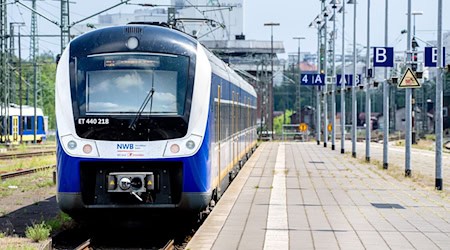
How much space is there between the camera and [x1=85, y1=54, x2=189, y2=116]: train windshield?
1155cm

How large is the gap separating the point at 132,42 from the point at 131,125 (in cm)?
126

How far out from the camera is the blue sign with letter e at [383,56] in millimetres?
23812

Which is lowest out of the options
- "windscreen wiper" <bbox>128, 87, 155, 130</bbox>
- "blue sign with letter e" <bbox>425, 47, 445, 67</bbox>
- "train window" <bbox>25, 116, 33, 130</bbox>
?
"train window" <bbox>25, 116, 33, 130</bbox>

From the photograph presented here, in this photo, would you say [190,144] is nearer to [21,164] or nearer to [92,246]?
[92,246]

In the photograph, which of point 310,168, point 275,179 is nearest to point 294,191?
point 275,179

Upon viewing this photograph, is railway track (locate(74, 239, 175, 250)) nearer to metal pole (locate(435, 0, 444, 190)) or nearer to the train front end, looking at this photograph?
the train front end

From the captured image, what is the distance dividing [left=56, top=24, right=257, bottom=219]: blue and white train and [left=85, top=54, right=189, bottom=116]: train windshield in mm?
14

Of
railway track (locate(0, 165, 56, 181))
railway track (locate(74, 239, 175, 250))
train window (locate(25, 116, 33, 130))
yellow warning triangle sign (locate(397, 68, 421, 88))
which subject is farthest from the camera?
train window (locate(25, 116, 33, 130))

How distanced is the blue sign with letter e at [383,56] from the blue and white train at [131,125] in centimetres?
1291

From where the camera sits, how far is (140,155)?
11328 mm

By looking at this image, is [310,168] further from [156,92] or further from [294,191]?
[156,92]

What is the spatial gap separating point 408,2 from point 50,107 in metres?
72.0

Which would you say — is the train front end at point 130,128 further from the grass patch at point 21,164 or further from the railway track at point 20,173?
the grass patch at point 21,164

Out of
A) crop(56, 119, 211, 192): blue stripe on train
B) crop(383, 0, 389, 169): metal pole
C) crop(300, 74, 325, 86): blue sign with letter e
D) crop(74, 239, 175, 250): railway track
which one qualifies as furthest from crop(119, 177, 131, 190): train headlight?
crop(300, 74, 325, 86): blue sign with letter e
